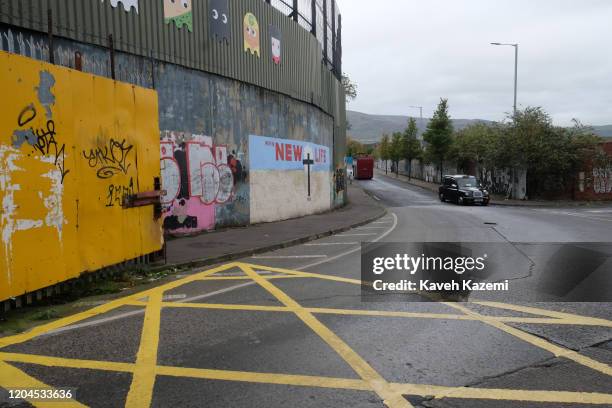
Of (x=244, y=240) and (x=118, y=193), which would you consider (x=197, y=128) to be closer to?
(x=244, y=240)

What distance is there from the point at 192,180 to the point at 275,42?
23.6 feet

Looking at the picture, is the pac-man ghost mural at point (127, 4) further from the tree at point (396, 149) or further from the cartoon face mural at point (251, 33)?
the tree at point (396, 149)

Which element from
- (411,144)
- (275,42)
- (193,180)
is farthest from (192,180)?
(411,144)

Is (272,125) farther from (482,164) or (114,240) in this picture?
(482,164)

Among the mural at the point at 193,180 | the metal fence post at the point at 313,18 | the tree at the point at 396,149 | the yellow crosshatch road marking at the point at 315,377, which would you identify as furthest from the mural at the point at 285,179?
the tree at the point at 396,149

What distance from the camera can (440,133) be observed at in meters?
49.8

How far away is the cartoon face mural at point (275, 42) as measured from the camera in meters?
17.5

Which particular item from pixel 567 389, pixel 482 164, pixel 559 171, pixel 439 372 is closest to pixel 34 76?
pixel 439 372

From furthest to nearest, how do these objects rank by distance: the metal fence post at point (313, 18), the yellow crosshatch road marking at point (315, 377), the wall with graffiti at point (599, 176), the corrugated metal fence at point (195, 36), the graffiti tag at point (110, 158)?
the wall with graffiti at point (599, 176) → the metal fence post at point (313, 18) → the corrugated metal fence at point (195, 36) → the graffiti tag at point (110, 158) → the yellow crosshatch road marking at point (315, 377)

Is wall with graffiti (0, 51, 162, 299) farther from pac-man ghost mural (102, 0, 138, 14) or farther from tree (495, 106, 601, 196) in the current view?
tree (495, 106, 601, 196)

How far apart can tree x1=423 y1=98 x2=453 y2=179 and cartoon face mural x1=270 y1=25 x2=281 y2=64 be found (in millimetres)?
34872

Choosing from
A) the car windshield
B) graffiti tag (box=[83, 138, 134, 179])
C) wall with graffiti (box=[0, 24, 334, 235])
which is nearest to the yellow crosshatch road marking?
graffiti tag (box=[83, 138, 134, 179])

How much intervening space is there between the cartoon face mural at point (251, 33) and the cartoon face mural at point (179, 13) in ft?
8.98

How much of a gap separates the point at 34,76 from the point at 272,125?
11.9 metres
